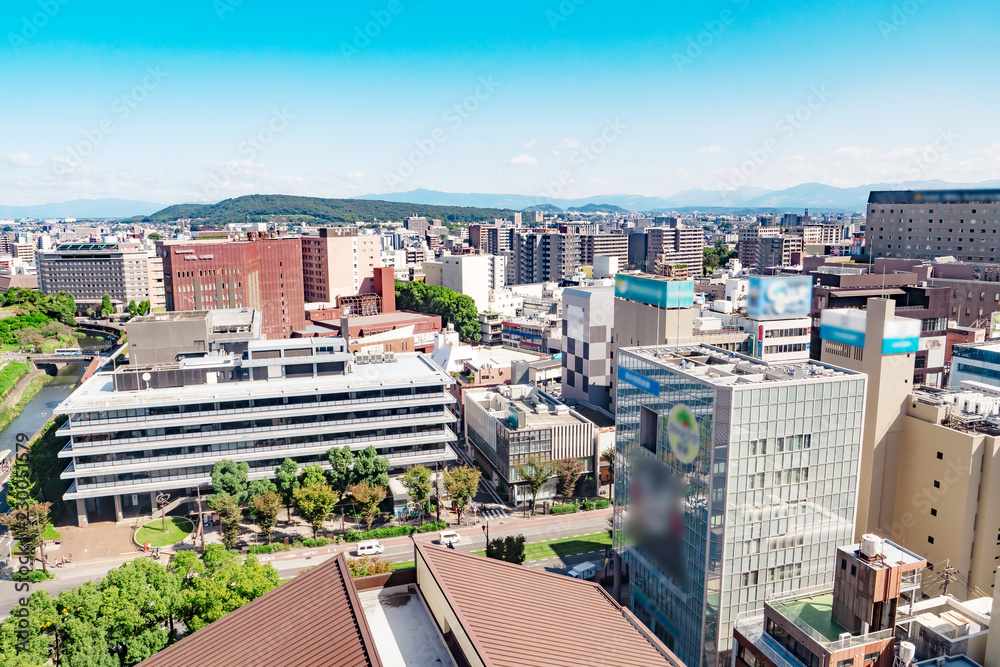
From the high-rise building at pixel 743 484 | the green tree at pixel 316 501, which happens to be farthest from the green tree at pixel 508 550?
the green tree at pixel 316 501

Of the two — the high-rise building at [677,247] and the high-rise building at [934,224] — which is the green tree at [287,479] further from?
the high-rise building at [677,247]

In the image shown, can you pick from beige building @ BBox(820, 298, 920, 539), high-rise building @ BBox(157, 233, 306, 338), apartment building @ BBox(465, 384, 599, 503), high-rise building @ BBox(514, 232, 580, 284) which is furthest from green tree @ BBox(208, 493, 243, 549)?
high-rise building @ BBox(514, 232, 580, 284)

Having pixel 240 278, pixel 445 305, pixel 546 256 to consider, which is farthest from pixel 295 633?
pixel 546 256

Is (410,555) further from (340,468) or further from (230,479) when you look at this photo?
(230,479)

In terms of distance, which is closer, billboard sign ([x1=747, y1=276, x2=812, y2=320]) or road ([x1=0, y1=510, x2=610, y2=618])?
road ([x1=0, y1=510, x2=610, y2=618])

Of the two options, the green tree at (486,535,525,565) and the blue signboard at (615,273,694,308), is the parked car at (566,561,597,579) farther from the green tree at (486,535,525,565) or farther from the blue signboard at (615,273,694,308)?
the blue signboard at (615,273,694,308)
